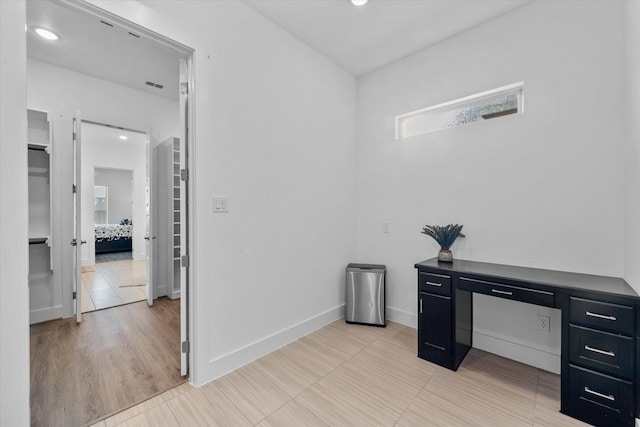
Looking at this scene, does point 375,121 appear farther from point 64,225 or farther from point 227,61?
point 64,225

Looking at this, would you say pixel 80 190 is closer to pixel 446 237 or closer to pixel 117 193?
pixel 446 237

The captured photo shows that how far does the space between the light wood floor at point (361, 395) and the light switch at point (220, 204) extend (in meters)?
1.31

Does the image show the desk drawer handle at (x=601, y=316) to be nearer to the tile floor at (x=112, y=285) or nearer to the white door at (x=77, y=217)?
the white door at (x=77, y=217)

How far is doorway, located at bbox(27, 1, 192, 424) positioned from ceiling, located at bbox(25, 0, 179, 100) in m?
0.01

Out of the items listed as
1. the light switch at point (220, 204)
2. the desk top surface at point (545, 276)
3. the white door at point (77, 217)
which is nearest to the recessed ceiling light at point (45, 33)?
the white door at point (77, 217)

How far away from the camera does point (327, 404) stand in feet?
6.15

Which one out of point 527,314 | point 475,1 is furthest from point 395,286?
point 475,1

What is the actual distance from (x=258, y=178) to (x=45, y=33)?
253 cm

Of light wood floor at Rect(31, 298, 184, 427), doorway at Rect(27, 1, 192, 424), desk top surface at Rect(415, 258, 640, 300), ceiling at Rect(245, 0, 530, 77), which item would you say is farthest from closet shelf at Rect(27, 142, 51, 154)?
desk top surface at Rect(415, 258, 640, 300)

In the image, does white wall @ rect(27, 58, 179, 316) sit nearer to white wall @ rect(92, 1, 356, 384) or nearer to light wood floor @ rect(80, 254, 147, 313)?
light wood floor @ rect(80, 254, 147, 313)

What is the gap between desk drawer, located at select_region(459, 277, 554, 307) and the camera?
186 cm

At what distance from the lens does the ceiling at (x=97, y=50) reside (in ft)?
8.02

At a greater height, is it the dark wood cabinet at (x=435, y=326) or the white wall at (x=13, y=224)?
the white wall at (x=13, y=224)

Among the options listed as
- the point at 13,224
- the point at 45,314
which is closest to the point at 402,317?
→ the point at 13,224
